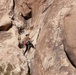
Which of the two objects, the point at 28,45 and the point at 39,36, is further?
the point at 28,45

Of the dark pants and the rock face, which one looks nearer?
the rock face

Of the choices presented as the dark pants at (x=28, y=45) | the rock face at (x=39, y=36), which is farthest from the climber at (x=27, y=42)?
the rock face at (x=39, y=36)

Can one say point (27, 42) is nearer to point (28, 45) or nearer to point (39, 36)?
point (28, 45)

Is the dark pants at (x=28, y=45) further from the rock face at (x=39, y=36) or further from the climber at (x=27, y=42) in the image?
the rock face at (x=39, y=36)

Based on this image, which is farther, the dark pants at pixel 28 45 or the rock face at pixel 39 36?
the dark pants at pixel 28 45

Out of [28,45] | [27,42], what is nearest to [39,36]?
[28,45]

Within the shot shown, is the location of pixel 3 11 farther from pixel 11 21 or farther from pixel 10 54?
pixel 10 54

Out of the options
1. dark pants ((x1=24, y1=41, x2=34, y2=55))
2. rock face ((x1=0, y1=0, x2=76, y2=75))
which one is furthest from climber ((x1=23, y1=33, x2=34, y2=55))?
rock face ((x1=0, y1=0, x2=76, y2=75))

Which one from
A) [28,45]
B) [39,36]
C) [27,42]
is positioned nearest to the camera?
[39,36]

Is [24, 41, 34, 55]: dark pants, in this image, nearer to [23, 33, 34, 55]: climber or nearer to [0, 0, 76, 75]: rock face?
[23, 33, 34, 55]: climber
